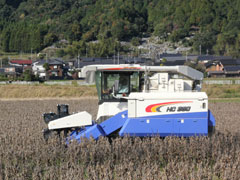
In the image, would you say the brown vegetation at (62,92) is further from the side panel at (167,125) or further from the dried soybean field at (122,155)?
the dried soybean field at (122,155)

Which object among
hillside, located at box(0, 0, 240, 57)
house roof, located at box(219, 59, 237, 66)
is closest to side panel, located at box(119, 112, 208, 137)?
house roof, located at box(219, 59, 237, 66)

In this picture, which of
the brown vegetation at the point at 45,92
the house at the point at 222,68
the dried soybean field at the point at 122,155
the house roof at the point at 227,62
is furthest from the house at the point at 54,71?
the dried soybean field at the point at 122,155

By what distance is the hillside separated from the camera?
106 meters

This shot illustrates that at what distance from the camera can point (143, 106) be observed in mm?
10164

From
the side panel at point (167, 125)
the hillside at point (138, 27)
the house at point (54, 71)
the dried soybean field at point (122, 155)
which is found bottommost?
the house at point (54, 71)

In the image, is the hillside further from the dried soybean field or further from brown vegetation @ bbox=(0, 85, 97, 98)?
the dried soybean field

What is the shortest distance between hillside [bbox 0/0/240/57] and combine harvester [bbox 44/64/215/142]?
3365 inches

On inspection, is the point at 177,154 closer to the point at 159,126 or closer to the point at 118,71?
the point at 159,126

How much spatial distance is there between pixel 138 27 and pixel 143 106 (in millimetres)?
122750

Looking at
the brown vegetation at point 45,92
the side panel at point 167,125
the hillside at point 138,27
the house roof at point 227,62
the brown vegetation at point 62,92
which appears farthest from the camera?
the hillside at point 138,27

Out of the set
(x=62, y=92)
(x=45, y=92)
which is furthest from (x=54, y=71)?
(x=62, y=92)

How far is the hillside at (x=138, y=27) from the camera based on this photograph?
10581 centimetres

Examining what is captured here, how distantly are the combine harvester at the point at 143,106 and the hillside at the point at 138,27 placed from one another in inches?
3365

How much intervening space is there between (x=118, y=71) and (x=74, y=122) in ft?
5.12
